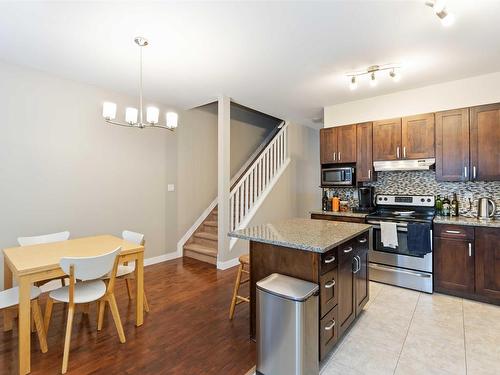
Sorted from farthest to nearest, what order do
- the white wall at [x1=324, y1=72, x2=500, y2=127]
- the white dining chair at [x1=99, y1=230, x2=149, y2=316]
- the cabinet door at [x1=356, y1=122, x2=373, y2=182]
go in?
the cabinet door at [x1=356, y1=122, x2=373, y2=182]
the white wall at [x1=324, y1=72, x2=500, y2=127]
the white dining chair at [x1=99, y1=230, x2=149, y2=316]

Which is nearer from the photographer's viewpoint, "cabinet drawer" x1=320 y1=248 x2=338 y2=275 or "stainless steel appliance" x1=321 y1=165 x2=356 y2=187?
"cabinet drawer" x1=320 y1=248 x2=338 y2=275

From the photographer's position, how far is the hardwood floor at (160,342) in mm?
1881

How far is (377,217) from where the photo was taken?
11.7ft

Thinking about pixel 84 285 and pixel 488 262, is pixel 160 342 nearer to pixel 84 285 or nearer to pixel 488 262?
pixel 84 285

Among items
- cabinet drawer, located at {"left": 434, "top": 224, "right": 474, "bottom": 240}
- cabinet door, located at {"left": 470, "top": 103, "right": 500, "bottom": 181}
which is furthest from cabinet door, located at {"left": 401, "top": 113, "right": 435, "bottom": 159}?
cabinet drawer, located at {"left": 434, "top": 224, "right": 474, "bottom": 240}

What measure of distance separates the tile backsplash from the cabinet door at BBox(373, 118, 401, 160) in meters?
0.43

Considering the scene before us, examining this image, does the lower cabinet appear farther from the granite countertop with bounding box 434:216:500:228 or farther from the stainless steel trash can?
the stainless steel trash can

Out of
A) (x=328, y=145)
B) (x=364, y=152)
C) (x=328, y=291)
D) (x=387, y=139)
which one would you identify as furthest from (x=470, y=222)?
(x=328, y=291)

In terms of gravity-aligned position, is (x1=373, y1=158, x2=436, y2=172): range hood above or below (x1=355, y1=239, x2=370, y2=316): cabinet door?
above

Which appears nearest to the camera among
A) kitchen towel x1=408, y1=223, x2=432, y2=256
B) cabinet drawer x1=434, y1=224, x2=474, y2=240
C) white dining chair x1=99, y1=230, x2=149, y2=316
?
white dining chair x1=99, y1=230, x2=149, y2=316

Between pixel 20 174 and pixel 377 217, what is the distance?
448 centimetres

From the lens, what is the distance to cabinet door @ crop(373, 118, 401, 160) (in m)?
3.67

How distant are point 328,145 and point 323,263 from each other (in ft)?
9.44

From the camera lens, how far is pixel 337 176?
4184 millimetres
